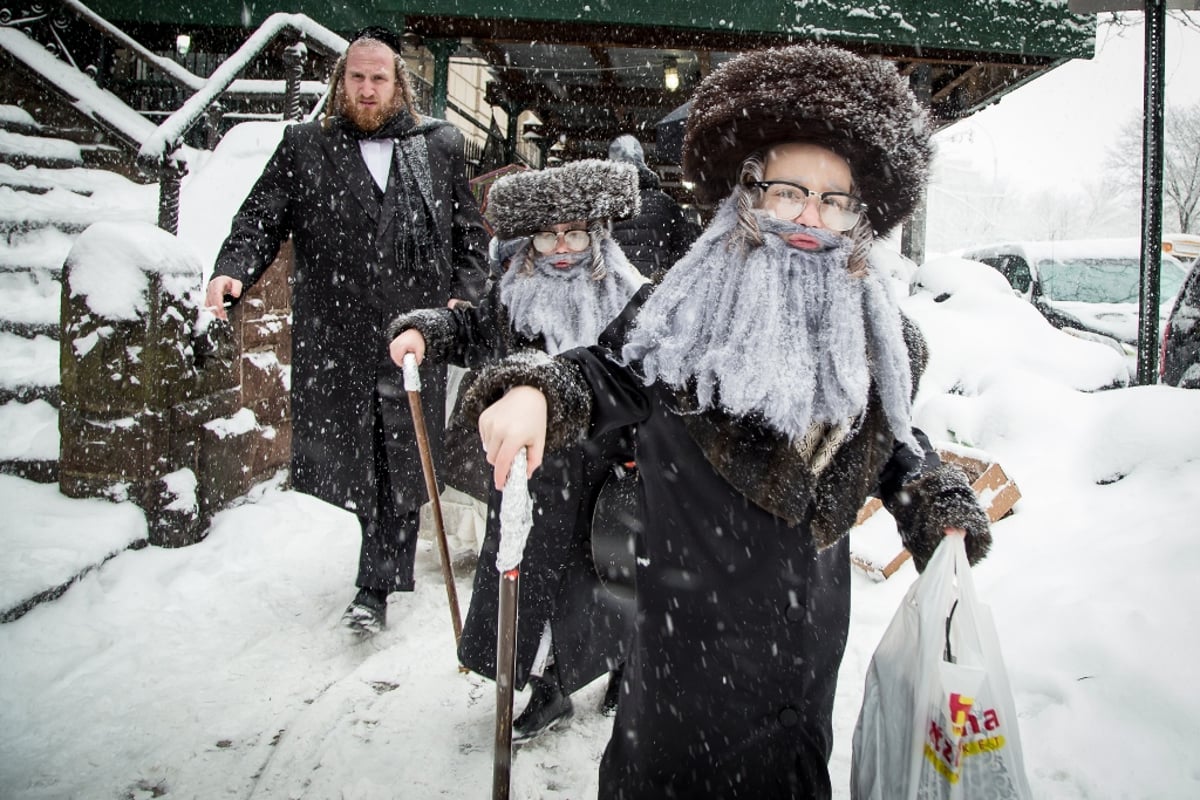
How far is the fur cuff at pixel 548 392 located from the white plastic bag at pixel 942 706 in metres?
0.87

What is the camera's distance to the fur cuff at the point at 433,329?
8.98 ft

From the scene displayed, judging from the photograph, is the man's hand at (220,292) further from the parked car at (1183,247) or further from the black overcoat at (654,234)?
the parked car at (1183,247)

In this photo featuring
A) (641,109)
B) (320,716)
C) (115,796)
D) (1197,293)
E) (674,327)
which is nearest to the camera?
(674,327)

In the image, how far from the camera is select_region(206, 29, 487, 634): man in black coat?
329 cm

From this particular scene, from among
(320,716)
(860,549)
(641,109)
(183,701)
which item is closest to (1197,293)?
(860,549)

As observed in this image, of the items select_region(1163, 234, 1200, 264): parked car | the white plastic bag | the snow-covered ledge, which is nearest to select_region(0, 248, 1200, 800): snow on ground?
the snow-covered ledge

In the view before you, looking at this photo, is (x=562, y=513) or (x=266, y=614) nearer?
(x=562, y=513)

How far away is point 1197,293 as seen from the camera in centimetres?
600

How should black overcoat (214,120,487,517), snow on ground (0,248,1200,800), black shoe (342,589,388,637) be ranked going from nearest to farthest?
1. snow on ground (0,248,1200,800)
2. black shoe (342,589,388,637)
3. black overcoat (214,120,487,517)

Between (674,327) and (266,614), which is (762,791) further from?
(266,614)

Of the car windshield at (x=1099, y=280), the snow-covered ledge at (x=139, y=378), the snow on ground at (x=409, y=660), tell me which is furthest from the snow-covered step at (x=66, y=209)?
the car windshield at (x=1099, y=280)

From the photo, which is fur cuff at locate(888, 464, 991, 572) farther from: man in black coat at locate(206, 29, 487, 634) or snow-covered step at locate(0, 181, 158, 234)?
snow-covered step at locate(0, 181, 158, 234)

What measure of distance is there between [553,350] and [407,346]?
1.74 ft

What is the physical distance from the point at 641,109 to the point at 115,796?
14.1m
